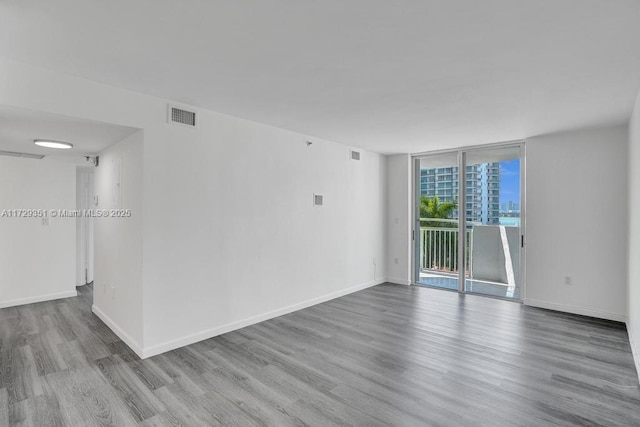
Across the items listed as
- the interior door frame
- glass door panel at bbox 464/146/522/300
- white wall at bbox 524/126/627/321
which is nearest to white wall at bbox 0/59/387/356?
the interior door frame

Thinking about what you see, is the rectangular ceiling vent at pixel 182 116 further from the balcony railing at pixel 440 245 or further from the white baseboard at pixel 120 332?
the balcony railing at pixel 440 245

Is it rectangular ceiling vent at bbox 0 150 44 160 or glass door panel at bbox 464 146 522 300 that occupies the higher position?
rectangular ceiling vent at bbox 0 150 44 160

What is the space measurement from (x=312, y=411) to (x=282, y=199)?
105 inches

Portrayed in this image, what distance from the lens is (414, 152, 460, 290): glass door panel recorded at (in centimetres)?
576

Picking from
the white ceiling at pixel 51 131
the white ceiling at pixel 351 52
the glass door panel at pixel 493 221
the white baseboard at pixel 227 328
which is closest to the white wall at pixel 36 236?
the white ceiling at pixel 51 131

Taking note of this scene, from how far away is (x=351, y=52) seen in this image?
2262 millimetres

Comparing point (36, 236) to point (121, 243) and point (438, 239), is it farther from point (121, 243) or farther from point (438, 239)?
point (438, 239)

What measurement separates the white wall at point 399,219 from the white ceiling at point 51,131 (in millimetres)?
4519

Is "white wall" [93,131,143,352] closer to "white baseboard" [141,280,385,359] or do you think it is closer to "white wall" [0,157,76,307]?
"white baseboard" [141,280,385,359]

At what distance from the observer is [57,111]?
259cm

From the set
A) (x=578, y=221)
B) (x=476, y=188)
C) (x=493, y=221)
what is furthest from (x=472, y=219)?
(x=578, y=221)

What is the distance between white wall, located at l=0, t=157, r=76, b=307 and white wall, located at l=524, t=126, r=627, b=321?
7.16 metres

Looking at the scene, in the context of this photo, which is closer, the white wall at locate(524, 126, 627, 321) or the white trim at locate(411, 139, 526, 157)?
the white wall at locate(524, 126, 627, 321)

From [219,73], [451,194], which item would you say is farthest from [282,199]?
[451,194]
